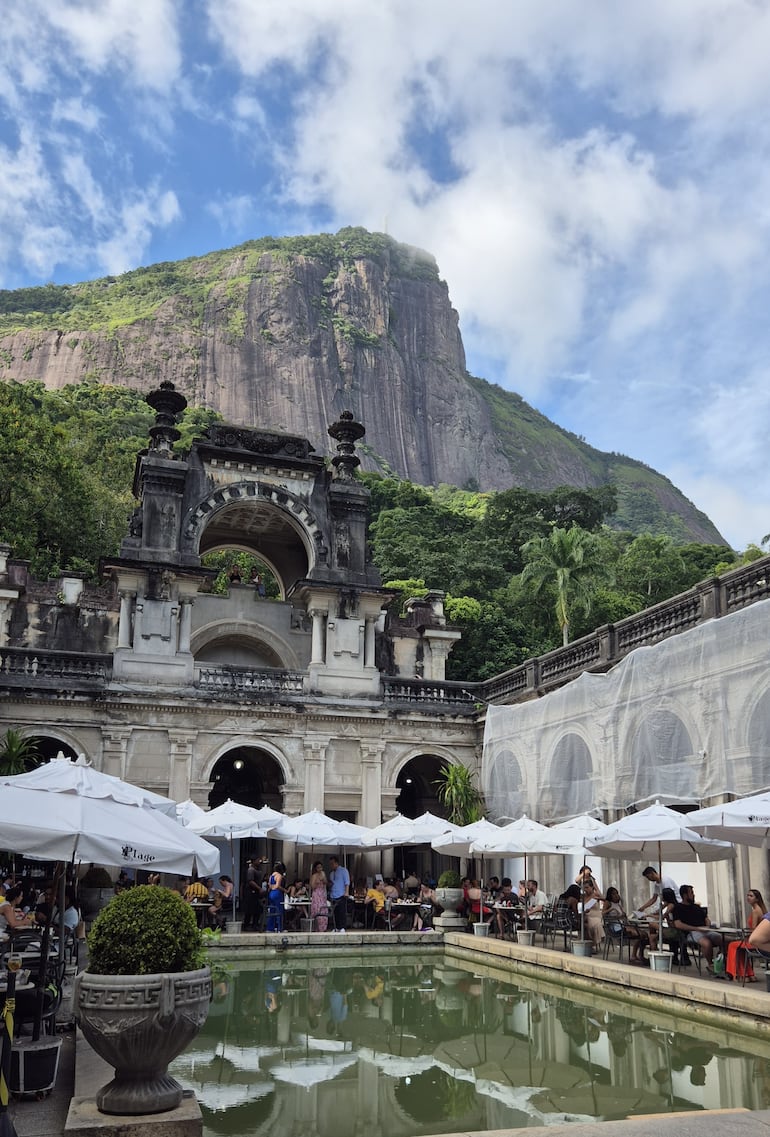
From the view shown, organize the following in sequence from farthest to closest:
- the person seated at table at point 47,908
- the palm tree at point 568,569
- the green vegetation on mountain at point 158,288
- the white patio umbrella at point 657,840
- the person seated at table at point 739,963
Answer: the green vegetation on mountain at point 158,288 → the palm tree at point 568,569 → the white patio umbrella at point 657,840 → the person seated at table at point 739,963 → the person seated at table at point 47,908

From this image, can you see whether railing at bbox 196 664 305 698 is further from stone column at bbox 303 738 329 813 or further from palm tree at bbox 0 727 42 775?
palm tree at bbox 0 727 42 775

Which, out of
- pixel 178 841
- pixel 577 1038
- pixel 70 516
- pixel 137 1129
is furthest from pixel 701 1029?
pixel 70 516

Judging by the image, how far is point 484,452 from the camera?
157875 mm

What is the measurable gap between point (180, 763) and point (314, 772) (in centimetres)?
355

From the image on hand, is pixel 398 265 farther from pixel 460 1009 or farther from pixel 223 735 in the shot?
pixel 460 1009

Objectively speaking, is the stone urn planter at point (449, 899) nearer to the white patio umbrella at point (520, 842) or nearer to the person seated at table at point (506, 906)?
the person seated at table at point (506, 906)

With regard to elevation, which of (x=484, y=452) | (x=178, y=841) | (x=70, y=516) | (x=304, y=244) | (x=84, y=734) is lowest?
(x=178, y=841)

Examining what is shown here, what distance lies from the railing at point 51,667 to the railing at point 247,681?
8.11 ft

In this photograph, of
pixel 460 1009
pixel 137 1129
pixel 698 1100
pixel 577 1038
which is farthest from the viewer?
pixel 460 1009

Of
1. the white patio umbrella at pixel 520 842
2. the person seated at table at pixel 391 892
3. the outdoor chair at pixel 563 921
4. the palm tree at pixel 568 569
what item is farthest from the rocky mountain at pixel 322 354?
the outdoor chair at pixel 563 921

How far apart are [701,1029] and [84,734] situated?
17404mm

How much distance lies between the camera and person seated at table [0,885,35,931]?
34.4 feet

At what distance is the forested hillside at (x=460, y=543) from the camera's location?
136ft

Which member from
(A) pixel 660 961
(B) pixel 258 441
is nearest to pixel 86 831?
(A) pixel 660 961
